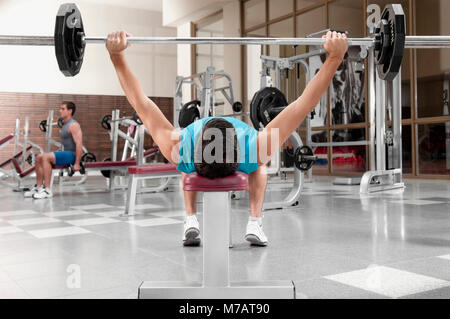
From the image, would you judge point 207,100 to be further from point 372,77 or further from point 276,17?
point 276,17

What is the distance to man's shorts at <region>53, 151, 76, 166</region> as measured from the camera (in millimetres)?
4535

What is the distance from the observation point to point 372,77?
458 cm

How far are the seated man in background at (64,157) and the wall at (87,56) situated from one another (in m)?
5.10

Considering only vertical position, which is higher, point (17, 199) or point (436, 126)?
point (436, 126)

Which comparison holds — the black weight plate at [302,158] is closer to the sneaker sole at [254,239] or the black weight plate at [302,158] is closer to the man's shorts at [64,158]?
the sneaker sole at [254,239]

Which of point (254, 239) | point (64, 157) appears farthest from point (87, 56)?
point (254, 239)

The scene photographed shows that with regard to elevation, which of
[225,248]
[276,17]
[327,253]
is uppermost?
[276,17]

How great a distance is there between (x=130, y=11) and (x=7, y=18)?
8.09ft

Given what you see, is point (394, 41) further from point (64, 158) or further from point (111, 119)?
point (111, 119)

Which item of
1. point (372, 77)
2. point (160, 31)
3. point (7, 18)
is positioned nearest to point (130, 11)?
point (160, 31)

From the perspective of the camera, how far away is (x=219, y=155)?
48.8 inches

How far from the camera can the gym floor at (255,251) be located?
1.42 metres

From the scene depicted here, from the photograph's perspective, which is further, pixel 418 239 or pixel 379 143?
pixel 379 143

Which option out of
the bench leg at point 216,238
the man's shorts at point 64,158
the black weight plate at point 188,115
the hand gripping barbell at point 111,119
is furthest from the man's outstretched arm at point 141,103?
the man's shorts at point 64,158
